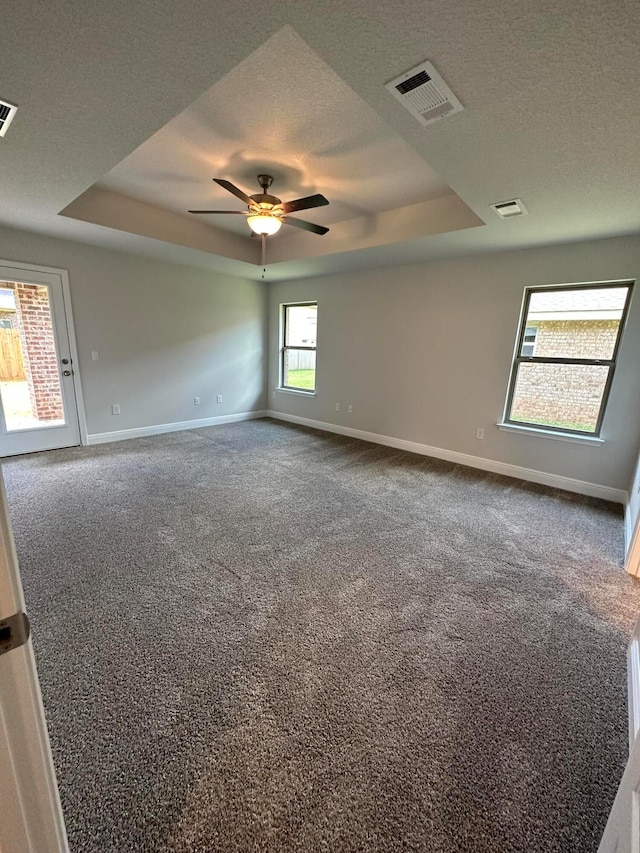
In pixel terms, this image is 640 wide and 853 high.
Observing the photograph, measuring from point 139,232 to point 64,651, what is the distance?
365 cm

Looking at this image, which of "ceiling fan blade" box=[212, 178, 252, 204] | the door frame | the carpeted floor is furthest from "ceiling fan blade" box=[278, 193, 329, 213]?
the door frame

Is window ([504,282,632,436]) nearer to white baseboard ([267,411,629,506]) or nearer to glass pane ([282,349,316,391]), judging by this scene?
white baseboard ([267,411,629,506])

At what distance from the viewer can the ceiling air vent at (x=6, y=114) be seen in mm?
1623

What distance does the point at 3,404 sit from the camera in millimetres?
3666

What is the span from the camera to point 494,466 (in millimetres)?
3955

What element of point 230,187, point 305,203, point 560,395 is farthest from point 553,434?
point 230,187

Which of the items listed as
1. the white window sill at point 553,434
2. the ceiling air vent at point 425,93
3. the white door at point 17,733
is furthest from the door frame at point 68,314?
the white window sill at point 553,434

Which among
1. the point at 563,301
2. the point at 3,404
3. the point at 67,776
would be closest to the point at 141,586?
the point at 67,776

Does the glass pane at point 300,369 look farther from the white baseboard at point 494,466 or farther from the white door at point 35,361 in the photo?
the white door at point 35,361

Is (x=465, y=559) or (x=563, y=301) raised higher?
(x=563, y=301)

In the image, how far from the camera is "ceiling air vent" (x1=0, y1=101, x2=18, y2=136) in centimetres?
162

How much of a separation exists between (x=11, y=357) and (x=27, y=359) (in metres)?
0.14

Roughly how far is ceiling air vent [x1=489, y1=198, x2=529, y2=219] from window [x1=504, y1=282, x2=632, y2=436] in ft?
3.92

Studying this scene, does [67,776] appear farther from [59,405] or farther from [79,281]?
[79,281]
